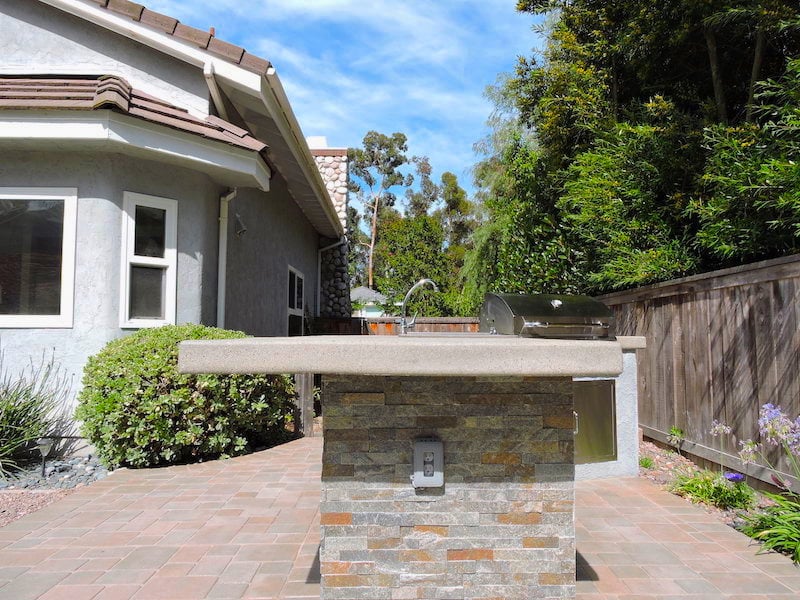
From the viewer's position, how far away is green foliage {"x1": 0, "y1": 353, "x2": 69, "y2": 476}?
4.84 m

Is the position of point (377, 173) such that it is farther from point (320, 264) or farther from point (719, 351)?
point (719, 351)

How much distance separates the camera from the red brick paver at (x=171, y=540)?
9.25ft

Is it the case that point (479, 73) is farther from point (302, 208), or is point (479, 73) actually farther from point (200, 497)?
point (200, 497)

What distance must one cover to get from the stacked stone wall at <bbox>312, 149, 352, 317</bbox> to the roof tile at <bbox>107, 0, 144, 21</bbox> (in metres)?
9.11

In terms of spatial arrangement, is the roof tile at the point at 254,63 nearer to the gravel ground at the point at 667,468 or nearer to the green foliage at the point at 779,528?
the gravel ground at the point at 667,468

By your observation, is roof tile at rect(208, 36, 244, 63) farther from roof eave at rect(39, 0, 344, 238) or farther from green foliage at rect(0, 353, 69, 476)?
green foliage at rect(0, 353, 69, 476)

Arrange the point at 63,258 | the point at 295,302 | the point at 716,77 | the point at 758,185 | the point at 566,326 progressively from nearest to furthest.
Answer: the point at 566,326, the point at 758,185, the point at 63,258, the point at 716,77, the point at 295,302

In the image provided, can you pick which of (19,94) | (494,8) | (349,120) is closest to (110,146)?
(19,94)

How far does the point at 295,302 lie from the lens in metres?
11.5

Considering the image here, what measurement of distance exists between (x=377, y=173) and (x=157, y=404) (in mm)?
35791

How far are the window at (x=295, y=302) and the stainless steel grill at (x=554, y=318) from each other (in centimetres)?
787

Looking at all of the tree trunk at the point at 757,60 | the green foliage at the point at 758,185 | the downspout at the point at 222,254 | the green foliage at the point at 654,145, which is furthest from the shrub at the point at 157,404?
the tree trunk at the point at 757,60

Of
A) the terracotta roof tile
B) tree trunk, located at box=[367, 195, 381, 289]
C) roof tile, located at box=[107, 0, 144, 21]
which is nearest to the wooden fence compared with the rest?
the terracotta roof tile

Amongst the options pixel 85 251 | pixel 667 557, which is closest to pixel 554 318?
pixel 667 557
